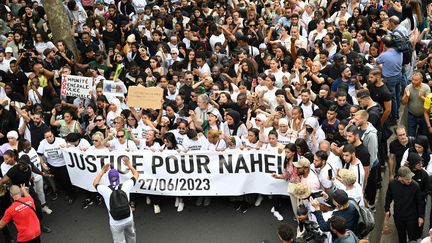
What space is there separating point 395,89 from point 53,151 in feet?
21.1

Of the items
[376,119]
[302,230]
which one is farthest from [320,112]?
[302,230]

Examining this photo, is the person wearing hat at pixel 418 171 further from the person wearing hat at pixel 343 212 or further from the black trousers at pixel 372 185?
the person wearing hat at pixel 343 212

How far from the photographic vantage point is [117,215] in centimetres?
844

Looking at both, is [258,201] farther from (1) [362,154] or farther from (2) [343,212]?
(2) [343,212]

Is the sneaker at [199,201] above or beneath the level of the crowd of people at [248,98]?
beneath

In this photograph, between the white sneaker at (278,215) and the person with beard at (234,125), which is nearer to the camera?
the white sneaker at (278,215)

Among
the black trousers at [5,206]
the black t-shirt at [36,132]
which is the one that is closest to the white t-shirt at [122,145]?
the black t-shirt at [36,132]

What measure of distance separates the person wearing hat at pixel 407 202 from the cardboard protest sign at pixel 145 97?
4565 millimetres

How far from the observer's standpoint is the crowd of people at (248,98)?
854 centimetres

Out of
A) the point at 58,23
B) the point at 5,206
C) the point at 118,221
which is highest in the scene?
the point at 58,23

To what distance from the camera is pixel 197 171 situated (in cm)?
996

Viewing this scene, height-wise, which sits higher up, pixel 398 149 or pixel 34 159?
pixel 398 149

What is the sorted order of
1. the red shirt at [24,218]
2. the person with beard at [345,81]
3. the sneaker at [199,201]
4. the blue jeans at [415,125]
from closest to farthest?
the red shirt at [24,218] < the sneaker at [199,201] < the blue jeans at [415,125] < the person with beard at [345,81]

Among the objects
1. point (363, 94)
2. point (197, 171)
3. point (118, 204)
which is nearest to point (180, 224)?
point (197, 171)
